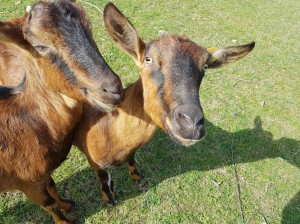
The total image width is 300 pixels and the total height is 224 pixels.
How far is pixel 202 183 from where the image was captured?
4.59 meters

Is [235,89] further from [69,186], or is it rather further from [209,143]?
[69,186]

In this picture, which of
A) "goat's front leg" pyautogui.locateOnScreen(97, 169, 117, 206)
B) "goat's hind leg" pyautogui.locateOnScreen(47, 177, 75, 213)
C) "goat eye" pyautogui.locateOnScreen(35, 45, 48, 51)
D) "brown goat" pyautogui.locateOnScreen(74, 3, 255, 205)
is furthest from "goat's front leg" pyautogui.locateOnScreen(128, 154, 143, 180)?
"goat eye" pyautogui.locateOnScreen(35, 45, 48, 51)

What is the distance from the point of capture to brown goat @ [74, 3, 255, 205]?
2.39 m

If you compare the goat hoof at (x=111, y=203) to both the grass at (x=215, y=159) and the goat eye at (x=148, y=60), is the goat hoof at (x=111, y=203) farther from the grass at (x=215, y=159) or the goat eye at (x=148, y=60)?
the goat eye at (x=148, y=60)

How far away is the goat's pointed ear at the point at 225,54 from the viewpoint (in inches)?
119

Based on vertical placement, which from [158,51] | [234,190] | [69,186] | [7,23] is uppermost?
[7,23]

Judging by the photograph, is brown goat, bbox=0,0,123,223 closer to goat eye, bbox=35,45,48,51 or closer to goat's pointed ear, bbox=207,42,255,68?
goat eye, bbox=35,45,48,51

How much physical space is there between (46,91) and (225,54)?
→ 1.97 m

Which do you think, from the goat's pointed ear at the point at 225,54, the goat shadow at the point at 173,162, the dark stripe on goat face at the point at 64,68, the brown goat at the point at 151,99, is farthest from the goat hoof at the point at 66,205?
the goat's pointed ear at the point at 225,54

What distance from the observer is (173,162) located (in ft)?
15.6

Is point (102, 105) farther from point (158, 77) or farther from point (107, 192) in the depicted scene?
point (107, 192)

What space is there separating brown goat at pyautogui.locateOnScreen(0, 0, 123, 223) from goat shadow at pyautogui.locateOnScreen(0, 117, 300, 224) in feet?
1.86

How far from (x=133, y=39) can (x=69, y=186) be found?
2536mm

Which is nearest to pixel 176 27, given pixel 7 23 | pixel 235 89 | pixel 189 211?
pixel 235 89
